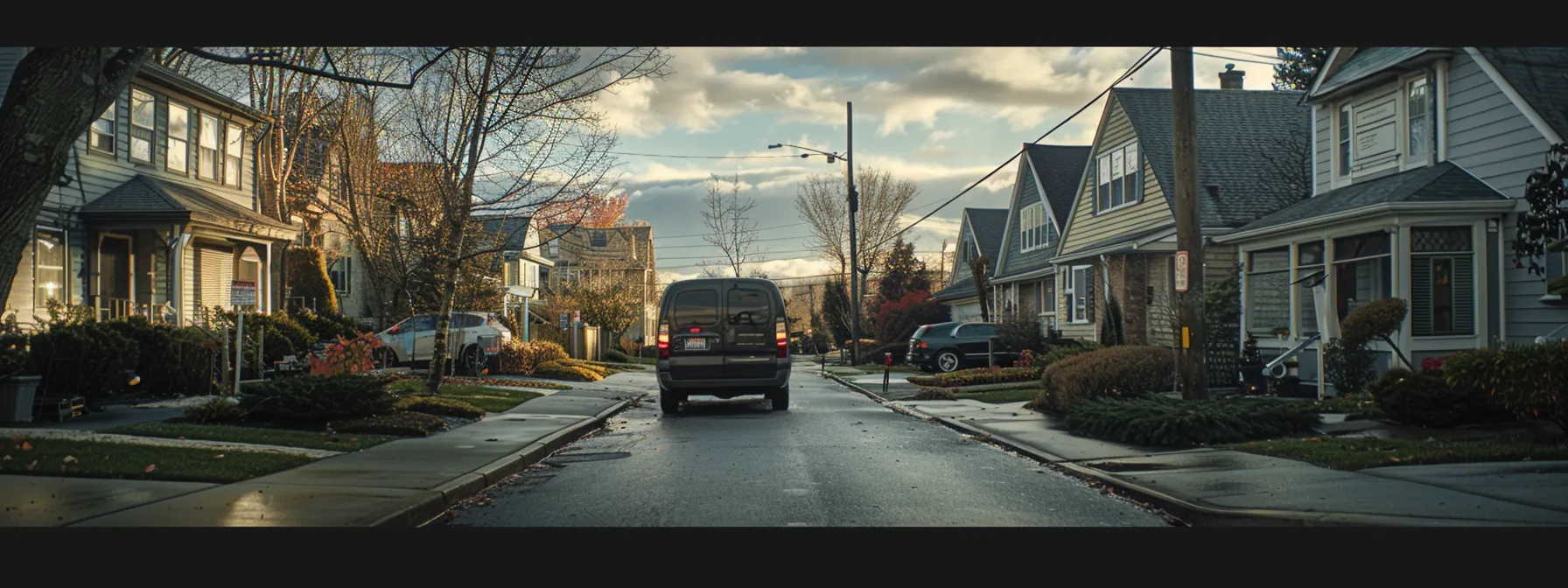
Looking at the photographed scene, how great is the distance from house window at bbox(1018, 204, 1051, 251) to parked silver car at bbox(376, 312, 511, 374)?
18.1 metres

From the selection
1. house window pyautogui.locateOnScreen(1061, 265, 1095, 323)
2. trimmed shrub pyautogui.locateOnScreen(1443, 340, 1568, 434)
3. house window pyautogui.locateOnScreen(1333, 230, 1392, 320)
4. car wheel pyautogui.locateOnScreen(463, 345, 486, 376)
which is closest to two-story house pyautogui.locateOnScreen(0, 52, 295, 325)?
car wheel pyautogui.locateOnScreen(463, 345, 486, 376)

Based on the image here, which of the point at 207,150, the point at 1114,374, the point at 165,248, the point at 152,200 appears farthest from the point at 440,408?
the point at 207,150

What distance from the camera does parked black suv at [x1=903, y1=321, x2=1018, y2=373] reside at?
3228cm

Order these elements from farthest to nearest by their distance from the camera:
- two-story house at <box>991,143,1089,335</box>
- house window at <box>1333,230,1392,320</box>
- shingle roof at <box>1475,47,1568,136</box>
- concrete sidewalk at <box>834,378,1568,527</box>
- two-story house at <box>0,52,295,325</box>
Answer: two-story house at <box>991,143,1089,335</box> < two-story house at <box>0,52,295,325</box> < house window at <box>1333,230,1392,320</box> < shingle roof at <box>1475,47,1568,136</box> < concrete sidewalk at <box>834,378,1568,527</box>

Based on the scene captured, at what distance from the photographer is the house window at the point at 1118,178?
27781mm

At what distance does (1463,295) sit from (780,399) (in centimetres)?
1064

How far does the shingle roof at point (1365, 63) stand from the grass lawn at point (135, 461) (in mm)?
17095

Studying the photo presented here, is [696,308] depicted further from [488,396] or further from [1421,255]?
[1421,255]

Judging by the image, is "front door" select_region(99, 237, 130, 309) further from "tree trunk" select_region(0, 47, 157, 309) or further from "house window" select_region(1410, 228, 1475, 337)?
"house window" select_region(1410, 228, 1475, 337)

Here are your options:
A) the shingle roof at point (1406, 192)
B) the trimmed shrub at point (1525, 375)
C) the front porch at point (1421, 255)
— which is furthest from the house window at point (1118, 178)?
the trimmed shrub at point (1525, 375)

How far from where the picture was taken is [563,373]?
28031mm

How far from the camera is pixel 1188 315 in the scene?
13.2m

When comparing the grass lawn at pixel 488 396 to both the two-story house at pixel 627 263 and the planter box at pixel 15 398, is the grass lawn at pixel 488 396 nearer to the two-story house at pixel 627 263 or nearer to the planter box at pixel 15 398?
the planter box at pixel 15 398
